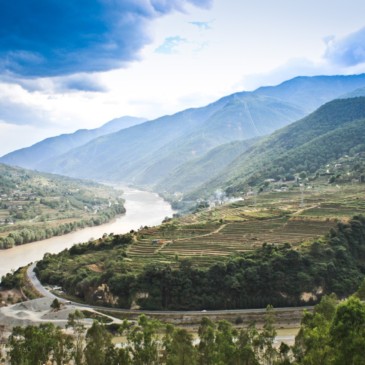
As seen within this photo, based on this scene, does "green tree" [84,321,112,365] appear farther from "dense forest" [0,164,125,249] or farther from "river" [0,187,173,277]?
"dense forest" [0,164,125,249]

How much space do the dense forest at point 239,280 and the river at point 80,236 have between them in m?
32.8

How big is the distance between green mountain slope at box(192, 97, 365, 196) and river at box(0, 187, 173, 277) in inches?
1016

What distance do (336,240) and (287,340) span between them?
1913 cm

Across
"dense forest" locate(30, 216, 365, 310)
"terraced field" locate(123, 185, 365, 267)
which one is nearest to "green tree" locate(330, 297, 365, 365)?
"dense forest" locate(30, 216, 365, 310)

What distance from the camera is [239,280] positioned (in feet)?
172

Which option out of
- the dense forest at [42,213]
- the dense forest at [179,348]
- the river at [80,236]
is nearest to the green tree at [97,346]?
the dense forest at [179,348]

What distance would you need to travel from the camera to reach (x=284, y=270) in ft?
177

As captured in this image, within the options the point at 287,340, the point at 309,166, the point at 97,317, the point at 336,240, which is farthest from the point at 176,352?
the point at 309,166

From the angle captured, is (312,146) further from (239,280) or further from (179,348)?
(179,348)

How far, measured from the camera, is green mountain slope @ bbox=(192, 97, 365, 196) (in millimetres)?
143375

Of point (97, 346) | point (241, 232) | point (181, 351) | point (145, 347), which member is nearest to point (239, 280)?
point (241, 232)

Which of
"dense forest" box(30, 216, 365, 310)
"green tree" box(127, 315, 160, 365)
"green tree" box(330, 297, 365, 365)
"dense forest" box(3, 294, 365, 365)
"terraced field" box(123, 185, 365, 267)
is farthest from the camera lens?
"terraced field" box(123, 185, 365, 267)

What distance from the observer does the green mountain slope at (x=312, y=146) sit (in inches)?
5645

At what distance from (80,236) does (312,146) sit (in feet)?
268
